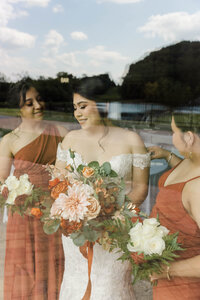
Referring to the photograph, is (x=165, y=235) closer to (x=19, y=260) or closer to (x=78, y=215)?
(x=78, y=215)

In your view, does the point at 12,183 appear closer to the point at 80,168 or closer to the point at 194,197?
the point at 80,168

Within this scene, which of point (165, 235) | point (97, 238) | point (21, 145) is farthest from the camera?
point (21, 145)

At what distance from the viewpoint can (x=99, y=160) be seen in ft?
4.95

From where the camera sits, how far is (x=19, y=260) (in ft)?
5.40

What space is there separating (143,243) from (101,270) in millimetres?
355

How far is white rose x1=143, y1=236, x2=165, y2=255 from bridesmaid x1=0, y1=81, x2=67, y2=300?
0.47 meters

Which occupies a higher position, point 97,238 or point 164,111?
point 164,111

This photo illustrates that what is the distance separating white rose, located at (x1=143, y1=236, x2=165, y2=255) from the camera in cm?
116

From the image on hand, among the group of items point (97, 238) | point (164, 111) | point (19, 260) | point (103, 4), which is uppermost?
point (103, 4)

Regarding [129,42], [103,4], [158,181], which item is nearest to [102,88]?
[129,42]

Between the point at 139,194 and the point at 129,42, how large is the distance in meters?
0.64

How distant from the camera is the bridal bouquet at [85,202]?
1238mm

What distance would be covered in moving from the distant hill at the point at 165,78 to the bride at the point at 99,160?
0.14 m

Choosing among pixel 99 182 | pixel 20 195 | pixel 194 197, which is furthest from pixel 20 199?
pixel 194 197
